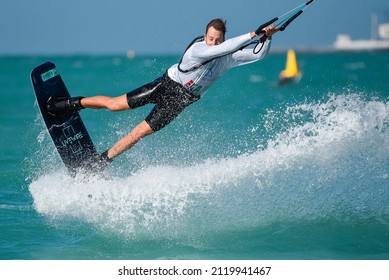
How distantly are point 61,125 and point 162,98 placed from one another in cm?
105

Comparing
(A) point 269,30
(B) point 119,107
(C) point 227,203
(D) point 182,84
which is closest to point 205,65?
(D) point 182,84

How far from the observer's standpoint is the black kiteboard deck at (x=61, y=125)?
6.19 metres

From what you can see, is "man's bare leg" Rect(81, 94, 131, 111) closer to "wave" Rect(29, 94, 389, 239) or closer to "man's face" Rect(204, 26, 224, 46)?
"wave" Rect(29, 94, 389, 239)

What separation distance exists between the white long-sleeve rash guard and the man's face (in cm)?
4

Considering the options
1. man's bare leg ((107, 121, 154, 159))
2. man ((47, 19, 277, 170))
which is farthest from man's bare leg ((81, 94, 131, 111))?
man's bare leg ((107, 121, 154, 159))

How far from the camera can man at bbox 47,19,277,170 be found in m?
5.51

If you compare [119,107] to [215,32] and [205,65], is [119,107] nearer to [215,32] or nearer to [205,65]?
[205,65]

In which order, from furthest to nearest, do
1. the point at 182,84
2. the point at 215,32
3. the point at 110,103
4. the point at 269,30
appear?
the point at 110,103 → the point at 182,84 → the point at 215,32 → the point at 269,30

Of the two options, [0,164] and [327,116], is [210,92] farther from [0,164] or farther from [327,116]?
[327,116]

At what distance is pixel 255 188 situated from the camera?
242 inches

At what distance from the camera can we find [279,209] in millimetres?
5984

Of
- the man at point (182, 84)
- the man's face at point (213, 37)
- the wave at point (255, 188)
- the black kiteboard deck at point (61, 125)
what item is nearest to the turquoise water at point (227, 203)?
the wave at point (255, 188)

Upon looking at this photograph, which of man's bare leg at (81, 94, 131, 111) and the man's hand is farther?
man's bare leg at (81, 94, 131, 111)

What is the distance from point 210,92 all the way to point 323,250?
11719mm
